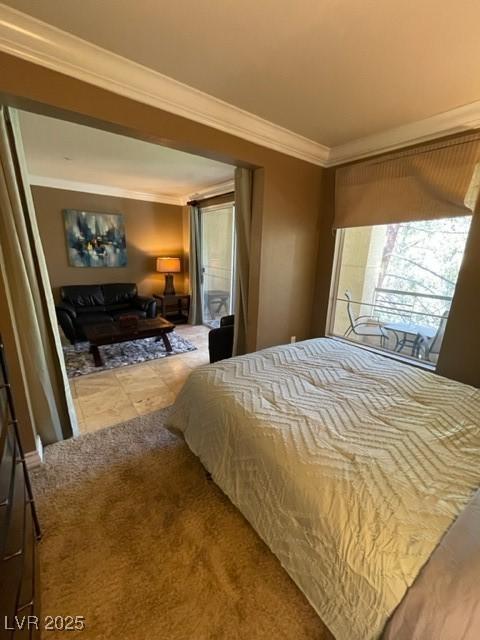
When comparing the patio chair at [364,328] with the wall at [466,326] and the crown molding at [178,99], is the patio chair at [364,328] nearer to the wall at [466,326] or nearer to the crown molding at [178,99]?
the wall at [466,326]

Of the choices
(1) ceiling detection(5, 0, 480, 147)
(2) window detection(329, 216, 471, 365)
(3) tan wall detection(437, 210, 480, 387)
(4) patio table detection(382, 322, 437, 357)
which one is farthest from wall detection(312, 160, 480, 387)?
(1) ceiling detection(5, 0, 480, 147)

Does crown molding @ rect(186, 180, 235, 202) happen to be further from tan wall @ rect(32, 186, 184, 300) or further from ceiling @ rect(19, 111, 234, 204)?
tan wall @ rect(32, 186, 184, 300)

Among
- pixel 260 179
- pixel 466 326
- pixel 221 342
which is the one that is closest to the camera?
pixel 466 326

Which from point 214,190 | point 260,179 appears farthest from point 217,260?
point 260,179

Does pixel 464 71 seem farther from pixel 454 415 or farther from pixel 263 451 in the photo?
pixel 263 451

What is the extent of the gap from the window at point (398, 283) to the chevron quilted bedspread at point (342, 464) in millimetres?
1382

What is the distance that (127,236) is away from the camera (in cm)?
504

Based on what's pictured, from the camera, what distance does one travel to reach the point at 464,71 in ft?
4.89

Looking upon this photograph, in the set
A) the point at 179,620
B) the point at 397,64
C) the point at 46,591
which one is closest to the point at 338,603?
the point at 179,620

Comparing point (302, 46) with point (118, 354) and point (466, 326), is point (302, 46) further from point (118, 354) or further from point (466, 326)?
point (118, 354)

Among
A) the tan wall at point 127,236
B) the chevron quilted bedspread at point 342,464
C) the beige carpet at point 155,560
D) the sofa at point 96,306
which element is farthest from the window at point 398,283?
the tan wall at point 127,236

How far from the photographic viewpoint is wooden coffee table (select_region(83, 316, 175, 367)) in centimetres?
331

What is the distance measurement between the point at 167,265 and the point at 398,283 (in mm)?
3949

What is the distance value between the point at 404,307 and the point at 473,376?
4.35ft
